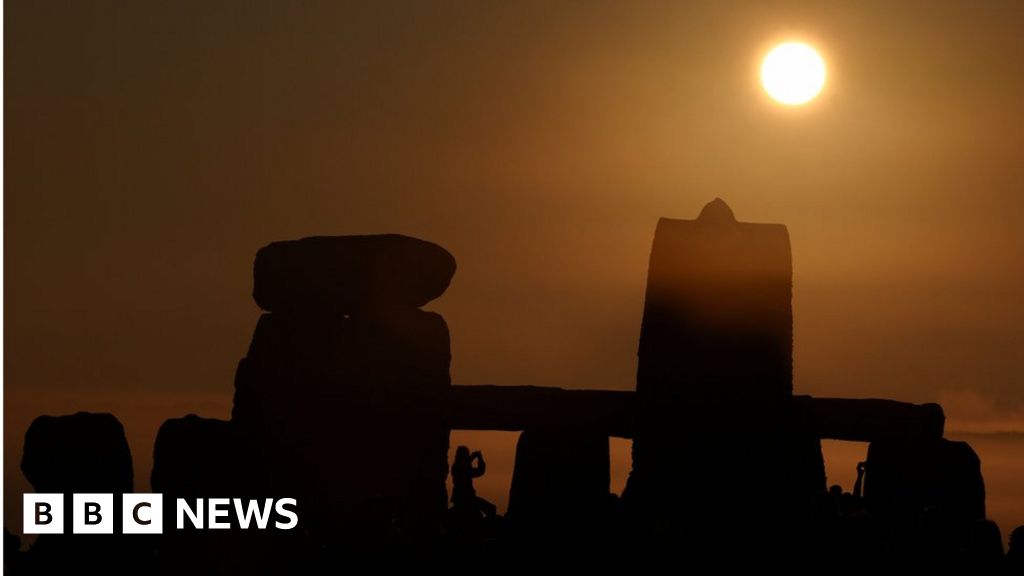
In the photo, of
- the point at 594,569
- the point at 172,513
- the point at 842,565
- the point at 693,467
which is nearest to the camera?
the point at 842,565

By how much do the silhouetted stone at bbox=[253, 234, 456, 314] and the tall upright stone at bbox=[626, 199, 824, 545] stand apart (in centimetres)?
295

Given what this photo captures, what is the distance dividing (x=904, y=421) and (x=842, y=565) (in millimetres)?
10637

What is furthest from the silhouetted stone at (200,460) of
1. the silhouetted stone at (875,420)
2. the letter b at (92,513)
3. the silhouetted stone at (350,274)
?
the silhouetted stone at (875,420)

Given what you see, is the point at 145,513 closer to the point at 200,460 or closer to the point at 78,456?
the point at 200,460

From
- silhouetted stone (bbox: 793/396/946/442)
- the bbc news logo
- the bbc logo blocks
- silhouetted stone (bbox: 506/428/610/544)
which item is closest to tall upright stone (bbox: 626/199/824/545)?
silhouetted stone (bbox: 506/428/610/544)

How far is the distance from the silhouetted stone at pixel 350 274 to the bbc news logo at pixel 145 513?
405 cm

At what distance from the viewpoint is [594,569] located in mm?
15695

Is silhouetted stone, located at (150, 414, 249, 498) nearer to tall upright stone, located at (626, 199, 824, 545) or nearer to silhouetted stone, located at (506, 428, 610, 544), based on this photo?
silhouetted stone, located at (506, 428, 610, 544)

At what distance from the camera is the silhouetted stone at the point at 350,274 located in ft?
83.4

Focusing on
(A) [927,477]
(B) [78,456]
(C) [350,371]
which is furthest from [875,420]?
(B) [78,456]

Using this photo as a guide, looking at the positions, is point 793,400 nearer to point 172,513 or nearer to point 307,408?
point 307,408

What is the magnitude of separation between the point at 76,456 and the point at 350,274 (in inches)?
164

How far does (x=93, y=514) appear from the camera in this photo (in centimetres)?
2155

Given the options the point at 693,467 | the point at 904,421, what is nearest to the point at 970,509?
the point at 904,421
